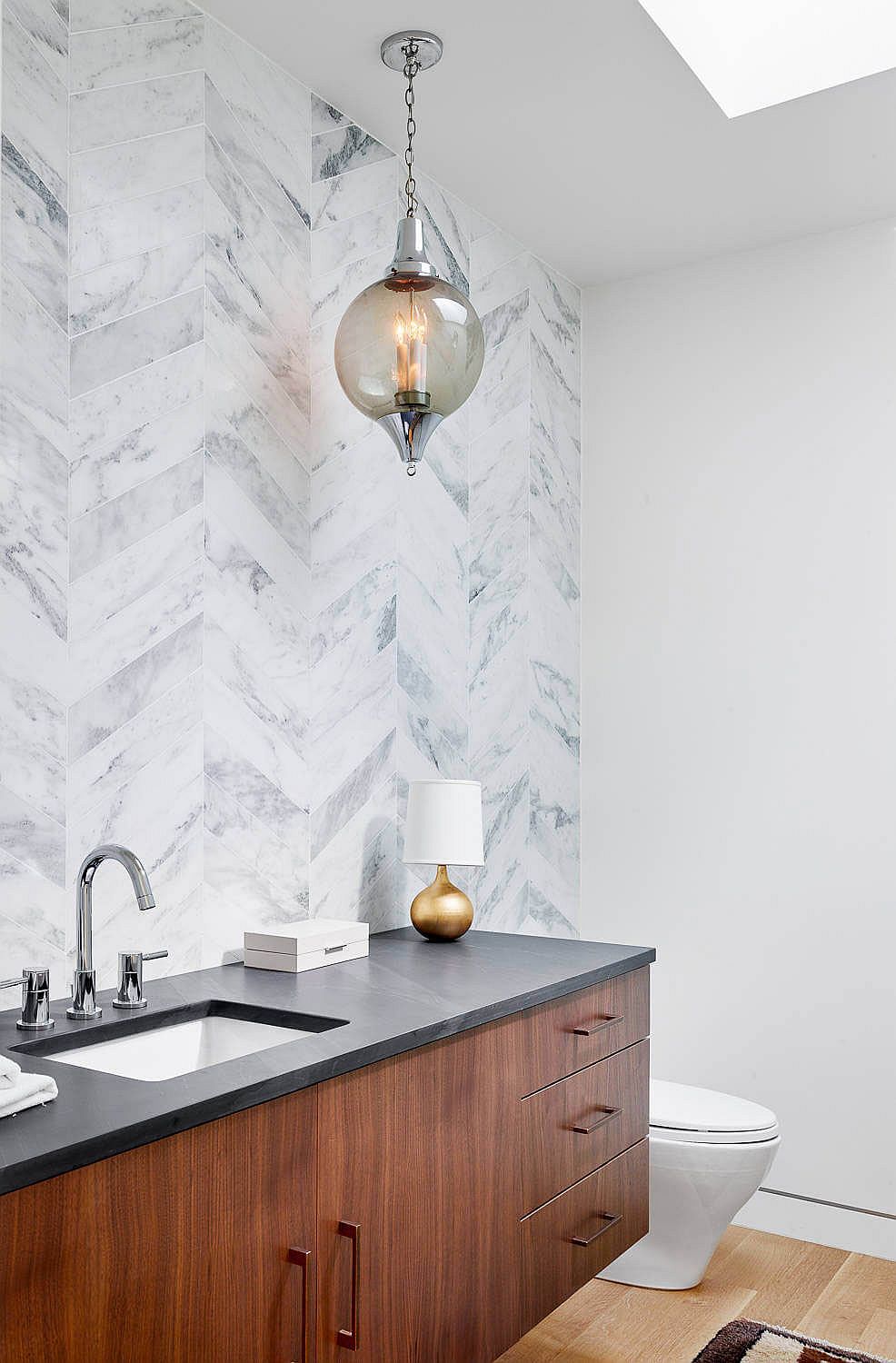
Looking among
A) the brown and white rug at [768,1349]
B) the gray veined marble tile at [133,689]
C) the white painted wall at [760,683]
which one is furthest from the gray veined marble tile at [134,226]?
the brown and white rug at [768,1349]

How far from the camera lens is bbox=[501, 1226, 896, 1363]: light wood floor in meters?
2.42

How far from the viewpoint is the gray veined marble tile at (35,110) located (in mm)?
1756

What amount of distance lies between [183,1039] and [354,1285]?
0.46 metres

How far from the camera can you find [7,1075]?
1.21 metres

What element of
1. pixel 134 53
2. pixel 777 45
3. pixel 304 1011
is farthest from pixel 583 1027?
pixel 777 45

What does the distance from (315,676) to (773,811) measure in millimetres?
1446

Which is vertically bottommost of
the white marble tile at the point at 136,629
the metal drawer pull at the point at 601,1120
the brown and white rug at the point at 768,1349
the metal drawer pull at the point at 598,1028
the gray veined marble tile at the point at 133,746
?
the brown and white rug at the point at 768,1349

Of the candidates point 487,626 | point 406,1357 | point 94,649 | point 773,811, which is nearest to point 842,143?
point 487,626

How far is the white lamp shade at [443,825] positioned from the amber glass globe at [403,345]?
795 millimetres

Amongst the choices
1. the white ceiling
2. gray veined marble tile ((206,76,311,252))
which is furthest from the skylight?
gray veined marble tile ((206,76,311,252))

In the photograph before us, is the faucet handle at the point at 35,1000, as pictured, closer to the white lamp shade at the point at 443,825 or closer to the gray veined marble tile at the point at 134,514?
the gray veined marble tile at the point at 134,514

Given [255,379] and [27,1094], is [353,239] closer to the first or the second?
[255,379]

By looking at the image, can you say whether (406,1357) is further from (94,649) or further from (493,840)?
(493,840)

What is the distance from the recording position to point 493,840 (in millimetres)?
2984
